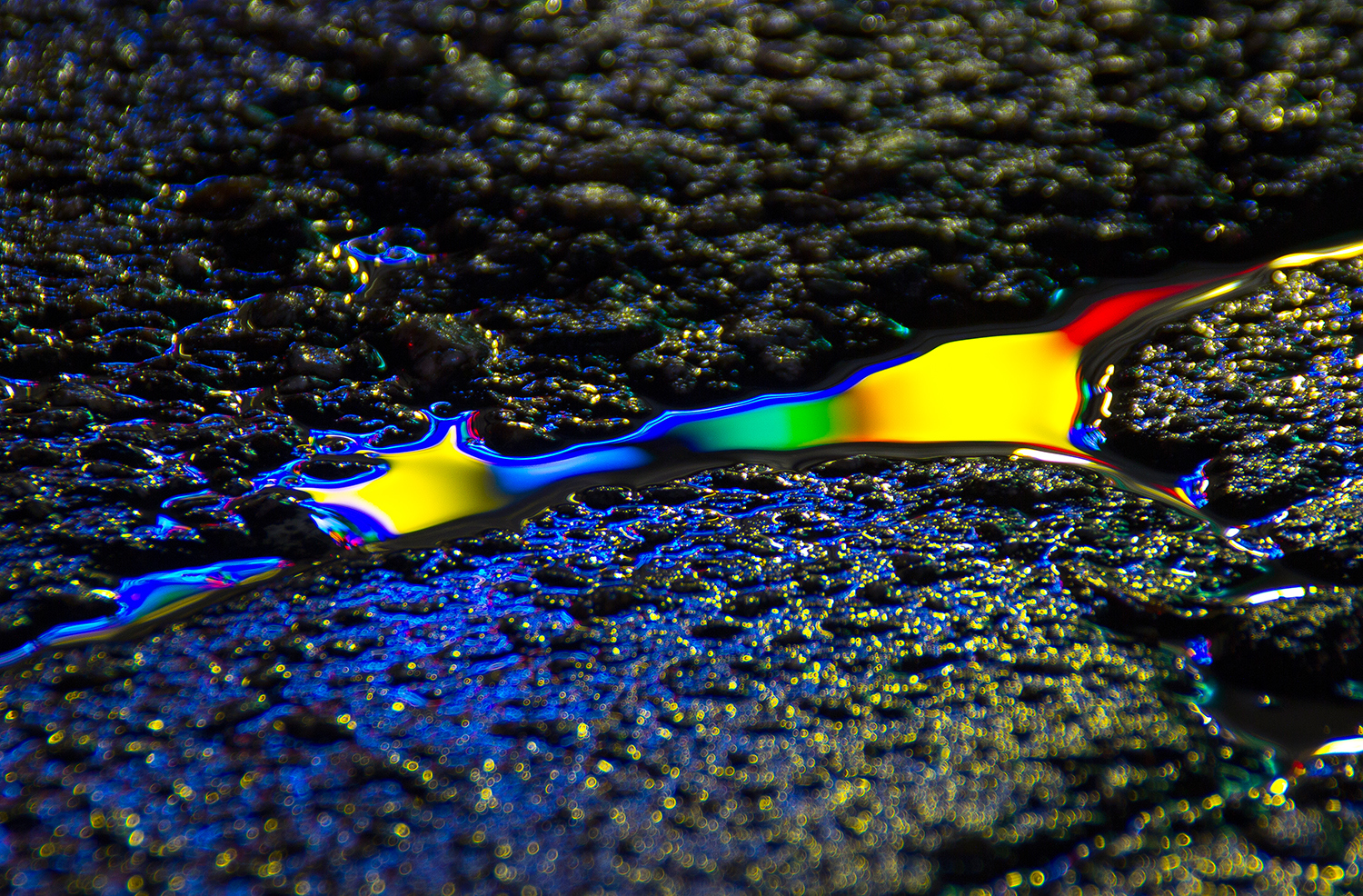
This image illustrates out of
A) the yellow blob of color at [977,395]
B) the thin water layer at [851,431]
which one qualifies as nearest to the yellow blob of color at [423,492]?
the thin water layer at [851,431]

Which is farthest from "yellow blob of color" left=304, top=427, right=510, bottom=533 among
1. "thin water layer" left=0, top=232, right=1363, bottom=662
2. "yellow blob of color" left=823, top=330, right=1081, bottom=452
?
"yellow blob of color" left=823, top=330, right=1081, bottom=452

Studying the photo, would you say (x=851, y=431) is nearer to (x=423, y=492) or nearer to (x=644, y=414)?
(x=644, y=414)

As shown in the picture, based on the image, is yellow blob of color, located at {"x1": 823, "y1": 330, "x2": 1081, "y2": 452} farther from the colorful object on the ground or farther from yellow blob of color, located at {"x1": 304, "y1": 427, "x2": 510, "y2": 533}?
the colorful object on the ground

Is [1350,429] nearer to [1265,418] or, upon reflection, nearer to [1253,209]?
[1265,418]

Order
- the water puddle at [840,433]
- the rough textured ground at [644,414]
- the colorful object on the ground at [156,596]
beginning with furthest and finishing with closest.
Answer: the water puddle at [840,433] < the colorful object on the ground at [156,596] < the rough textured ground at [644,414]

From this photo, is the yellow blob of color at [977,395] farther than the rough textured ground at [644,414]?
Yes

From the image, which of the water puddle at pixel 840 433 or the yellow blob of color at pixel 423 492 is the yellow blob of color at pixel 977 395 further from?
the yellow blob of color at pixel 423 492

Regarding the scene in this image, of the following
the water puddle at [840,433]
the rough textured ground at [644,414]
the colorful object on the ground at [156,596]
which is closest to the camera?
the rough textured ground at [644,414]

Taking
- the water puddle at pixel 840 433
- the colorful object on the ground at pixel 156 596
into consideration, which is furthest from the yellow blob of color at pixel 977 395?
the colorful object on the ground at pixel 156 596
